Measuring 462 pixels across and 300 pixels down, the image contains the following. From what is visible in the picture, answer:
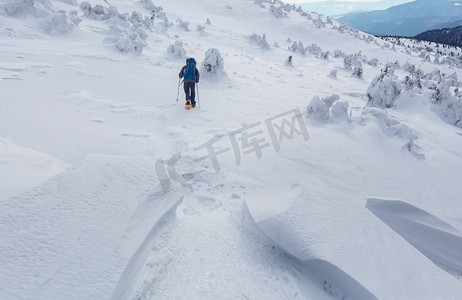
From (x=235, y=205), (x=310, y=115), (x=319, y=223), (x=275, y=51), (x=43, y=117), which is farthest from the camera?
(x=275, y=51)

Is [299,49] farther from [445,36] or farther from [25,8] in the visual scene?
[445,36]

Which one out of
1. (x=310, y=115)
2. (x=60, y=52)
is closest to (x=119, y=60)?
(x=60, y=52)

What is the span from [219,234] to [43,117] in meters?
3.66

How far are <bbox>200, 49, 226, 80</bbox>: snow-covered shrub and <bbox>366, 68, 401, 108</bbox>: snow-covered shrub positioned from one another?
194 inches

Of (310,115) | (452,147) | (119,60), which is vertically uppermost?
(119,60)

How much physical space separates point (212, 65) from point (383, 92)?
5.58m

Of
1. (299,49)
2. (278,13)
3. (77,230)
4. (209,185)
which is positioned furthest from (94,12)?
(278,13)

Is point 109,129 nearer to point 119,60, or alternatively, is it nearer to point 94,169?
point 94,169

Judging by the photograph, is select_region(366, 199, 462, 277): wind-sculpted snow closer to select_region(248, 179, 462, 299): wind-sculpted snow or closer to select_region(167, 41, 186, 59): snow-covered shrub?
select_region(248, 179, 462, 299): wind-sculpted snow

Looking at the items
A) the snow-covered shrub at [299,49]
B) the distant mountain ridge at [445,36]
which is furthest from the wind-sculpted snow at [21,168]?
the distant mountain ridge at [445,36]

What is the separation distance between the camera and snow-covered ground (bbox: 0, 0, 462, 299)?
2.07 m

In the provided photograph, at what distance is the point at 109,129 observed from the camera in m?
4.74

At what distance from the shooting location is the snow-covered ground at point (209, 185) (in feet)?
6.80

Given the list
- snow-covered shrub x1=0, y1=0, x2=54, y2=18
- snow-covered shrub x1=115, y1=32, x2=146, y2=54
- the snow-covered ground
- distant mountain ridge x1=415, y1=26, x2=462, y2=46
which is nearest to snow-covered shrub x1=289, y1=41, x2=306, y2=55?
the snow-covered ground
